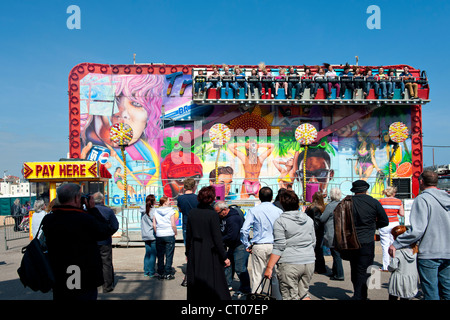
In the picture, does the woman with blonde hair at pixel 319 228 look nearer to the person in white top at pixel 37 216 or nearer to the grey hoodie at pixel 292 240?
the grey hoodie at pixel 292 240

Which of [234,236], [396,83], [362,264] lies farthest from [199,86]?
[362,264]

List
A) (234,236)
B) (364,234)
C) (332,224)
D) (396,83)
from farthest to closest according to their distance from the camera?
(396,83) < (332,224) < (234,236) < (364,234)

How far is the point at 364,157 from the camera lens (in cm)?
1845

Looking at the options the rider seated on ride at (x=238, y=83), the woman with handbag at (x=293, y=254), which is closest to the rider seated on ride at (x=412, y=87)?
the rider seated on ride at (x=238, y=83)

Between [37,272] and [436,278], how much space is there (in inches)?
181

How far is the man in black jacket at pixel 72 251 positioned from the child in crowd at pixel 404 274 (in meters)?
3.89

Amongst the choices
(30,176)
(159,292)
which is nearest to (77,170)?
(30,176)

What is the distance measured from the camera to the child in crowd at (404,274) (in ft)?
16.1

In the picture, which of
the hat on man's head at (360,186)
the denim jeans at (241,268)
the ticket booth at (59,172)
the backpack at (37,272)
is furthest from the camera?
the ticket booth at (59,172)

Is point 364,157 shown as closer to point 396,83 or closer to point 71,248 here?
point 396,83

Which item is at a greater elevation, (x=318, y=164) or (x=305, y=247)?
(x=318, y=164)

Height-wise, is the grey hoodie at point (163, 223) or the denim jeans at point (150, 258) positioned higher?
the grey hoodie at point (163, 223)

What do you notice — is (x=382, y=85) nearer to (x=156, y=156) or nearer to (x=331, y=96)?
(x=331, y=96)

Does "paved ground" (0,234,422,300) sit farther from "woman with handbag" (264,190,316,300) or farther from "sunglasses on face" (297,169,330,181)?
"sunglasses on face" (297,169,330,181)
